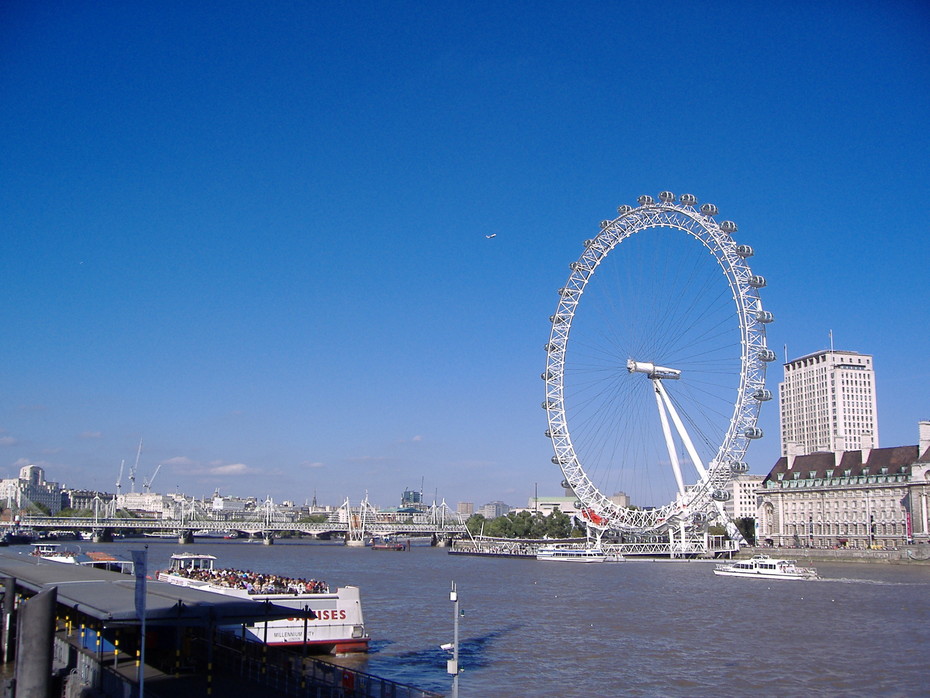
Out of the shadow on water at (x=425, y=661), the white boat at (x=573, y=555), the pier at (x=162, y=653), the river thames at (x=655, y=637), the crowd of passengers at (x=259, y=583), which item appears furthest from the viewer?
the white boat at (x=573, y=555)

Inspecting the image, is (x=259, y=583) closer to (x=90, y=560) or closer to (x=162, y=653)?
(x=162, y=653)

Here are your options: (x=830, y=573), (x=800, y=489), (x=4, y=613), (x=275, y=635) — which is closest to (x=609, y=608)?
(x=275, y=635)

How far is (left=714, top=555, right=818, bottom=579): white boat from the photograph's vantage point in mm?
66688

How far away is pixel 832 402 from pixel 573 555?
335 feet

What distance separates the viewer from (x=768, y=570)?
68938 mm

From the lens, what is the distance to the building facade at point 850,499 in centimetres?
9862

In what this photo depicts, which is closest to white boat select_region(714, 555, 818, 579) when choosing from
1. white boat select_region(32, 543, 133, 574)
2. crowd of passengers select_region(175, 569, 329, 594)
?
white boat select_region(32, 543, 133, 574)

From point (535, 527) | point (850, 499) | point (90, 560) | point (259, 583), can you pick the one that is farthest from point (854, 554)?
point (259, 583)

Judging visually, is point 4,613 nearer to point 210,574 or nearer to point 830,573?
point 210,574

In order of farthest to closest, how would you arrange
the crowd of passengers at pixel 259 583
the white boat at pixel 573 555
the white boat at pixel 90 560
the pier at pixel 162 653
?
the white boat at pixel 573 555
the white boat at pixel 90 560
the crowd of passengers at pixel 259 583
the pier at pixel 162 653

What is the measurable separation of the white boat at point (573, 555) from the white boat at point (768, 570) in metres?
22.9

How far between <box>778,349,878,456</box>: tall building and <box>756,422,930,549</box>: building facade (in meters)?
61.7

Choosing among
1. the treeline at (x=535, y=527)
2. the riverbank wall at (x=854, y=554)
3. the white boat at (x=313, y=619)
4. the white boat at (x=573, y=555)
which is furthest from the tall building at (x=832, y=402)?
the white boat at (x=313, y=619)

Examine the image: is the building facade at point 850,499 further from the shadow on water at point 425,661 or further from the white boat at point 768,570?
the shadow on water at point 425,661
